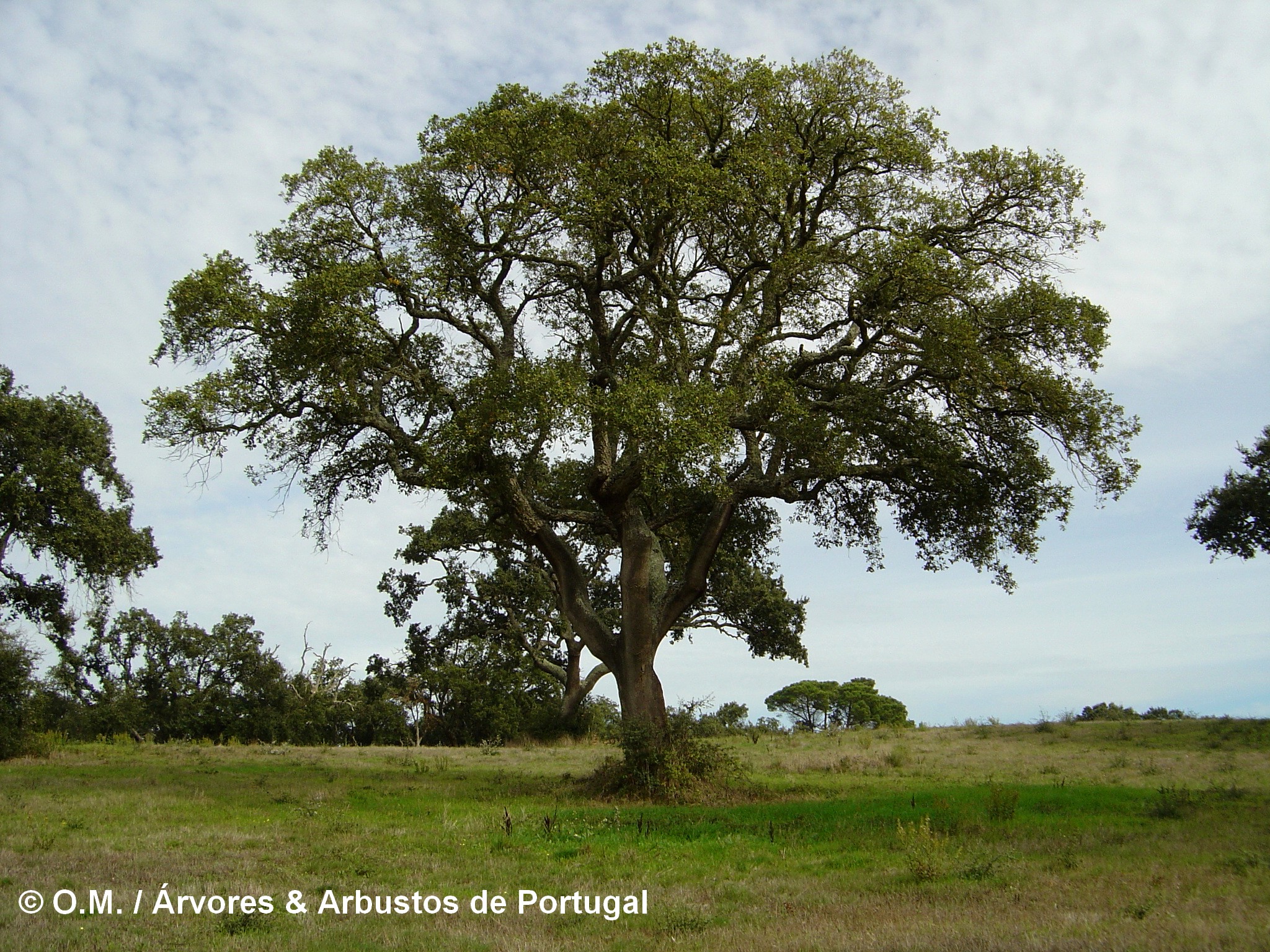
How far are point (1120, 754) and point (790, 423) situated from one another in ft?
45.8

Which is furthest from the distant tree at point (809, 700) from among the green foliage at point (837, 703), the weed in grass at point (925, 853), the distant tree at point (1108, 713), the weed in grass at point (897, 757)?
the weed in grass at point (925, 853)

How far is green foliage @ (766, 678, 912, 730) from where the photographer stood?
6062cm

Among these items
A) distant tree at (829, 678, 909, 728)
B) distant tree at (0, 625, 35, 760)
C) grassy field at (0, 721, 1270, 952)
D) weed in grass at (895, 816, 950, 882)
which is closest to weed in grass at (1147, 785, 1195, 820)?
grassy field at (0, 721, 1270, 952)

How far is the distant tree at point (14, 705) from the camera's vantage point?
21.7 meters

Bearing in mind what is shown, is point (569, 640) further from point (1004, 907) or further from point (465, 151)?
point (1004, 907)

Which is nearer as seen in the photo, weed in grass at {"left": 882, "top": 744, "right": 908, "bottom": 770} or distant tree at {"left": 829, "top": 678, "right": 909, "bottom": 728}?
weed in grass at {"left": 882, "top": 744, "right": 908, "bottom": 770}

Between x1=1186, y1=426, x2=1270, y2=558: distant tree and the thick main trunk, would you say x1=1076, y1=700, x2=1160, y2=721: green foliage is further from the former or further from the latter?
the thick main trunk

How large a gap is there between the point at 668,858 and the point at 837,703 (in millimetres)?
53907

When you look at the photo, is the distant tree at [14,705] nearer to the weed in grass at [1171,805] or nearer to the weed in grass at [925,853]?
the weed in grass at [925,853]

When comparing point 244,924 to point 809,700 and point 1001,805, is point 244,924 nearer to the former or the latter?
point 1001,805

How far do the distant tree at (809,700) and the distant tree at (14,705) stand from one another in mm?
47184

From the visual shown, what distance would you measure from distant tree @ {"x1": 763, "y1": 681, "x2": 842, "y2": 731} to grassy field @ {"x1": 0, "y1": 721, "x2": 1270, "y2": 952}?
4236 cm

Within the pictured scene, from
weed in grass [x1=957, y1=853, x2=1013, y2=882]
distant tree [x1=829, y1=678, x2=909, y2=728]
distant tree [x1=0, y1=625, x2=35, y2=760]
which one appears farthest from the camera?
distant tree [x1=829, y1=678, x2=909, y2=728]

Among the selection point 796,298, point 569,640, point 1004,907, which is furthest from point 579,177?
point 569,640
